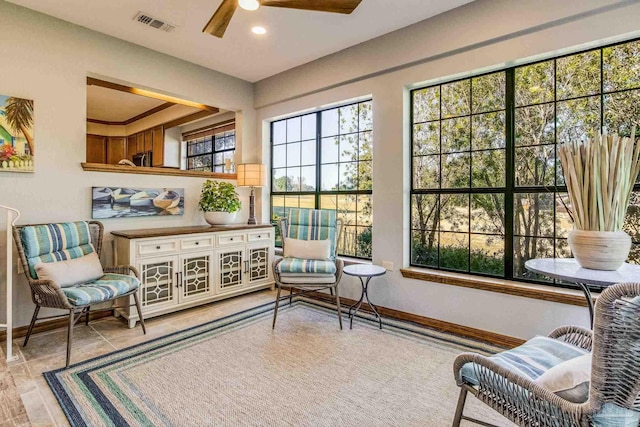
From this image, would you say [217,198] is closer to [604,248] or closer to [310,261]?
[310,261]

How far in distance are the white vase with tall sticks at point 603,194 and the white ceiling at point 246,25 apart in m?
1.76

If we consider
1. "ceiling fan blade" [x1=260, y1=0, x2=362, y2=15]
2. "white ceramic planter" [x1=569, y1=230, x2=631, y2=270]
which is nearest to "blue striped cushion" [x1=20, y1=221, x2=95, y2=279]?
"ceiling fan blade" [x1=260, y1=0, x2=362, y2=15]

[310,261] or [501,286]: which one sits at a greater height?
[310,261]

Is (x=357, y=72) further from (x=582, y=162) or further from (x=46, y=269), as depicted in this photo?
(x=46, y=269)

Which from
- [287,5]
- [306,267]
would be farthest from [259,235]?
[287,5]

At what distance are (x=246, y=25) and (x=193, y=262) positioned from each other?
7.87 ft

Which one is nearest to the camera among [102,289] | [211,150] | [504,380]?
[504,380]

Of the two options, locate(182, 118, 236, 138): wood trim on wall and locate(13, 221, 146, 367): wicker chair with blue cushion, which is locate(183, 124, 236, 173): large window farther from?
locate(13, 221, 146, 367): wicker chair with blue cushion

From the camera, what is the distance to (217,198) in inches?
152

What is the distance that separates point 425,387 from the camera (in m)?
2.05

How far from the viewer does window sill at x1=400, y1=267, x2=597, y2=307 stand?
7.77 feet

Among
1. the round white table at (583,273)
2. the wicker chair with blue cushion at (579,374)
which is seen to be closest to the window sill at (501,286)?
the round white table at (583,273)

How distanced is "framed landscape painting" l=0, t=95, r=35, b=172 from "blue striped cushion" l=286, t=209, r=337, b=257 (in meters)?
2.41

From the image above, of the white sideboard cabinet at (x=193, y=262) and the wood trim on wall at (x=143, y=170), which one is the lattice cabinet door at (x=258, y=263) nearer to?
the white sideboard cabinet at (x=193, y=262)
